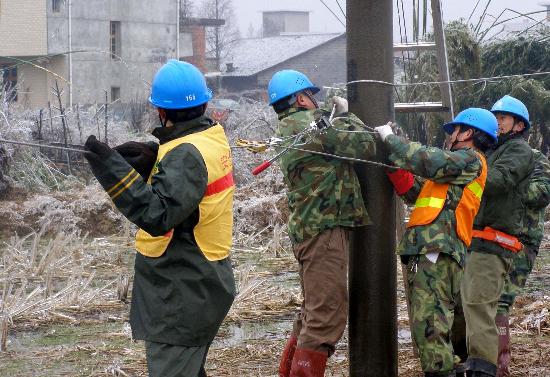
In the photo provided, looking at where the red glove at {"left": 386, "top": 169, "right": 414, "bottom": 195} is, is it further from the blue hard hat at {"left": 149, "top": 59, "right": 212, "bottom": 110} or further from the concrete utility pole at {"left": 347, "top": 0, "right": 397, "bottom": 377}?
the blue hard hat at {"left": 149, "top": 59, "right": 212, "bottom": 110}

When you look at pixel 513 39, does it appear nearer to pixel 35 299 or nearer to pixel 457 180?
pixel 35 299

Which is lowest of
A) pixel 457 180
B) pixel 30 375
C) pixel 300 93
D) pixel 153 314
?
pixel 30 375

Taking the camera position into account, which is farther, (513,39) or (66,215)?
(513,39)

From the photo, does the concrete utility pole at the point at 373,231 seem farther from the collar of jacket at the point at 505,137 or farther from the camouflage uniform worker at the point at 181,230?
the camouflage uniform worker at the point at 181,230

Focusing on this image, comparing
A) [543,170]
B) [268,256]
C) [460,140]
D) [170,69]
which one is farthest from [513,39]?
[170,69]

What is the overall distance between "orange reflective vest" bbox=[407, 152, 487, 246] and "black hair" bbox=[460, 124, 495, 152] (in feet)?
0.61

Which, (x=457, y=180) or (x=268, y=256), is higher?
(x=457, y=180)

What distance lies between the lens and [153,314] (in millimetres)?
4469

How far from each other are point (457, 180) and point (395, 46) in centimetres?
120

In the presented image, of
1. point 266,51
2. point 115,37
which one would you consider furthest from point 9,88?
point 266,51

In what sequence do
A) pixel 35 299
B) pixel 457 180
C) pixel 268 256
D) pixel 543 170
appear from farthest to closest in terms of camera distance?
pixel 268 256, pixel 35 299, pixel 543 170, pixel 457 180

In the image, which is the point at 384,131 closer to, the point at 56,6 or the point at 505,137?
the point at 505,137

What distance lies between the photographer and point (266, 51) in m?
68.9

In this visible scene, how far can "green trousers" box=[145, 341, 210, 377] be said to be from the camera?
14.6 ft
